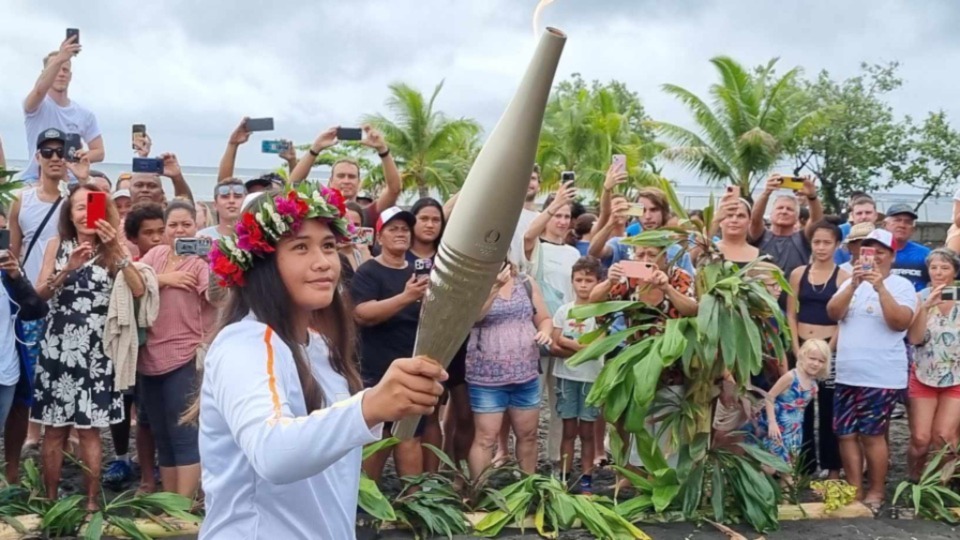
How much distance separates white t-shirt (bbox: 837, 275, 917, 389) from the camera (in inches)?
282

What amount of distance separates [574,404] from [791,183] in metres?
2.61

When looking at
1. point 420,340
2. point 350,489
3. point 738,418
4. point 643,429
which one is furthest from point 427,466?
point 420,340

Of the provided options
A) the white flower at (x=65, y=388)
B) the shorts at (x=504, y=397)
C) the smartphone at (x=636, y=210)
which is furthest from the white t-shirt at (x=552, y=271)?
the white flower at (x=65, y=388)

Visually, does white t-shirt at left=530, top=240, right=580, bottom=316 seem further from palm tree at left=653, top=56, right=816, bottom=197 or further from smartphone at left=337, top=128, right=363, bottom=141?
palm tree at left=653, top=56, right=816, bottom=197

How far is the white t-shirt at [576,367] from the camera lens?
737cm

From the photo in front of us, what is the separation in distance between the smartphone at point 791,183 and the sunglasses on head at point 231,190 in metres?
4.26

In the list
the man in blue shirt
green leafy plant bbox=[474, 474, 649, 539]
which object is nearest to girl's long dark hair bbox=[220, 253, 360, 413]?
green leafy plant bbox=[474, 474, 649, 539]

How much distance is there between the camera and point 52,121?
326 inches

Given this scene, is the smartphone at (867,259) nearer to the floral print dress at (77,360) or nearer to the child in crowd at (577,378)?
the child in crowd at (577,378)

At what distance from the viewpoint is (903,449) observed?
9.10m

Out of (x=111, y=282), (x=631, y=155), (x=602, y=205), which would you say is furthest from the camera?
(x=631, y=155)

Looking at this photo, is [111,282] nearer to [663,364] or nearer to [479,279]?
[663,364]

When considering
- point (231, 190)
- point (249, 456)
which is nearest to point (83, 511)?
point (231, 190)

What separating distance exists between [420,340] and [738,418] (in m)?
5.15
